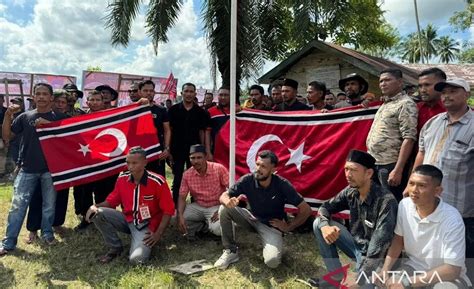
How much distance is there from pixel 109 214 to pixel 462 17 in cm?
3169

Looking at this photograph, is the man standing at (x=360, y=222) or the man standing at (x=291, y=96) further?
the man standing at (x=291, y=96)

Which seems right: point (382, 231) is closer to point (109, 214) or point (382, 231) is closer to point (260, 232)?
point (260, 232)

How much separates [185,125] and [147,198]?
1355mm

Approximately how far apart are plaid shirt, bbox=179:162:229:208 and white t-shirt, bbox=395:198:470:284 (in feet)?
7.99

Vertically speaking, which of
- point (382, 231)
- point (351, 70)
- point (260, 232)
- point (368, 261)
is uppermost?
point (351, 70)

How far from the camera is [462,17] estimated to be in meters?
28.8

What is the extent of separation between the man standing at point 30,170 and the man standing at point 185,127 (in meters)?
1.55

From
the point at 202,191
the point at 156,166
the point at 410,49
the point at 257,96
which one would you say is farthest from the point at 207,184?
the point at 410,49

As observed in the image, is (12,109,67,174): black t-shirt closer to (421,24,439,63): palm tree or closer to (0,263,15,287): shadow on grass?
(0,263,15,287): shadow on grass

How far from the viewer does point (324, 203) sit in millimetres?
3611

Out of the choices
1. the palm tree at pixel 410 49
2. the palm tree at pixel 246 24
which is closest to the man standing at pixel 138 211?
the palm tree at pixel 246 24

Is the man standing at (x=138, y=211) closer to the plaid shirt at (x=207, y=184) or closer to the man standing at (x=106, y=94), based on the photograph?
the plaid shirt at (x=207, y=184)

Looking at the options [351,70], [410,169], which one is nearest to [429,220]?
[410,169]

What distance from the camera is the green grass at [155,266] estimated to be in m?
3.88
